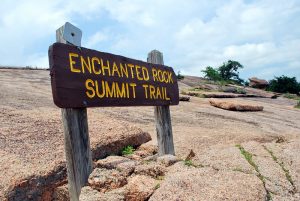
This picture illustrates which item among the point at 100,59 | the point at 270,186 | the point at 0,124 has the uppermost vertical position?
Result: the point at 100,59

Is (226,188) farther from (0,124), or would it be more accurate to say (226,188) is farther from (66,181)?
(0,124)

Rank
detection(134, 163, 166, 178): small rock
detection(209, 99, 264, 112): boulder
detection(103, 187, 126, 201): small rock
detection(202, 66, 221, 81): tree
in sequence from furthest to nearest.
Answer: detection(202, 66, 221, 81): tree
detection(209, 99, 264, 112): boulder
detection(134, 163, 166, 178): small rock
detection(103, 187, 126, 201): small rock

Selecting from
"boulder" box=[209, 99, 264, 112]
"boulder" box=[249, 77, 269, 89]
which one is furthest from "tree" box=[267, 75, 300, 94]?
"boulder" box=[209, 99, 264, 112]

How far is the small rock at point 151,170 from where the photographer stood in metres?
5.15

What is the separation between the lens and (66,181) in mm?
5480

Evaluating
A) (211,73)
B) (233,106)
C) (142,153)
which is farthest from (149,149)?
(211,73)

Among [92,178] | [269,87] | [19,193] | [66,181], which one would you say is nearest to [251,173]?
[92,178]

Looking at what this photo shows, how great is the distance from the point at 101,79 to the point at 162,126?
2026mm

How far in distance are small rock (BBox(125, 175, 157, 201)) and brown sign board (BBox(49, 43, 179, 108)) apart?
1.21 metres

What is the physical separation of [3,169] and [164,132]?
2.97 metres

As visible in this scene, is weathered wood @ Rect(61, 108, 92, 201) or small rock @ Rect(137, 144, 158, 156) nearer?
weathered wood @ Rect(61, 108, 92, 201)

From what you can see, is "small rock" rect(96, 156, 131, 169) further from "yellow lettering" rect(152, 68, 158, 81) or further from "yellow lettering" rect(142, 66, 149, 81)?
"yellow lettering" rect(152, 68, 158, 81)

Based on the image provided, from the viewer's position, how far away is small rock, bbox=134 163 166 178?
5.15m

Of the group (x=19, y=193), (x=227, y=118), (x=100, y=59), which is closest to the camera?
(x=19, y=193)
